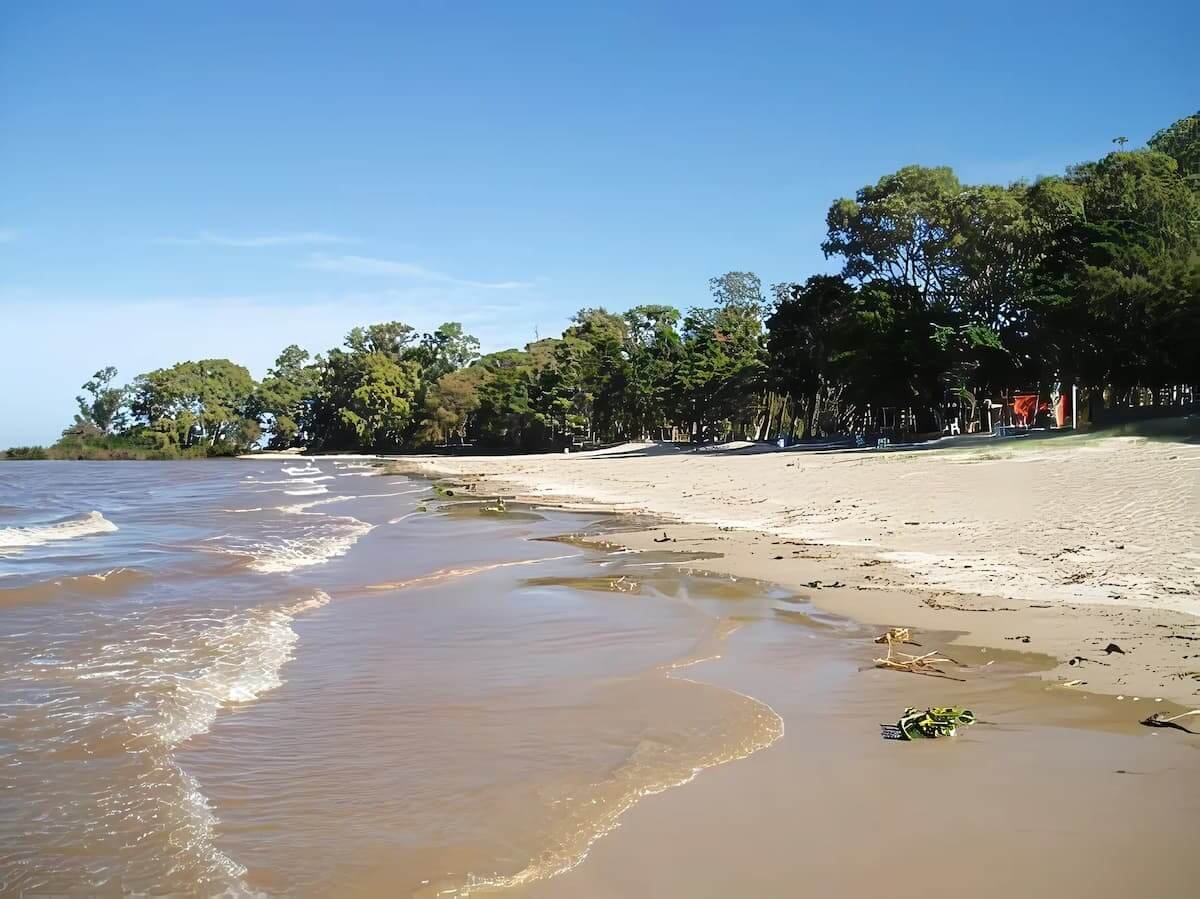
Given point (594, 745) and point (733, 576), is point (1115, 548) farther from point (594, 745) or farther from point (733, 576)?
point (594, 745)

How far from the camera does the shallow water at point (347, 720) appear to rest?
471cm

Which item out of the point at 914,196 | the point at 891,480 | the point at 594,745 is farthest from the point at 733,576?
the point at 914,196

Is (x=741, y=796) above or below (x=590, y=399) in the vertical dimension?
below

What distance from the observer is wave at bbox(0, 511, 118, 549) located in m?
21.2

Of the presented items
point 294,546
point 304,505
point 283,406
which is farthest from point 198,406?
point 294,546

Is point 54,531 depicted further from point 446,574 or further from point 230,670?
point 230,670

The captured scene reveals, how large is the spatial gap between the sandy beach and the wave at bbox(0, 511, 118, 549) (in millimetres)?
13474

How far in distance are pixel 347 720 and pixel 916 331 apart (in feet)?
146

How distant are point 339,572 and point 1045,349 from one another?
1478 inches

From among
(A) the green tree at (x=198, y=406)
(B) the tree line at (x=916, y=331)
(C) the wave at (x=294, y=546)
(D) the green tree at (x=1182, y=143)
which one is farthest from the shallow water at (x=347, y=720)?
(A) the green tree at (x=198, y=406)

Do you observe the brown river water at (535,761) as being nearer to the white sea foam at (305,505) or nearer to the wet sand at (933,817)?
the wet sand at (933,817)

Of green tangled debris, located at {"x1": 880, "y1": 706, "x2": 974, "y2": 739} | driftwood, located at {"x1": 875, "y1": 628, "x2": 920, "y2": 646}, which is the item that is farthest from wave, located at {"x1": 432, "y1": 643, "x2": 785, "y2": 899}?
driftwood, located at {"x1": 875, "y1": 628, "x2": 920, "y2": 646}

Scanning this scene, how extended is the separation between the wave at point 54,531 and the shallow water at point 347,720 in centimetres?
683

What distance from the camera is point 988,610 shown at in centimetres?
961
